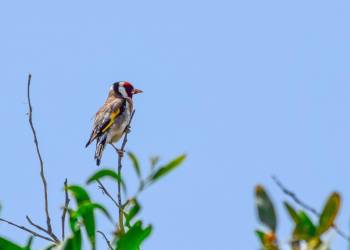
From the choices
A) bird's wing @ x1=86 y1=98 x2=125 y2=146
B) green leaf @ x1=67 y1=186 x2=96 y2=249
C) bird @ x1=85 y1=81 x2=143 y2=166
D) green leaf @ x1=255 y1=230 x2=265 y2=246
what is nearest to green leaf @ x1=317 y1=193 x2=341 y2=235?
green leaf @ x1=255 y1=230 x2=265 y2=246

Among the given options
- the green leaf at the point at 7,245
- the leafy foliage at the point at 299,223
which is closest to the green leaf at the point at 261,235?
the leafy foliage at the point at 299,223

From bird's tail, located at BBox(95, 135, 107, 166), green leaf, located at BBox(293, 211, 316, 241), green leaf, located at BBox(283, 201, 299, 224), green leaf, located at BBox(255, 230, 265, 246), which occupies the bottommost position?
bird's tail, located at BBox(95, 135, 107, 166)

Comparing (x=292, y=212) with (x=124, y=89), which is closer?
(x=292, y=212)

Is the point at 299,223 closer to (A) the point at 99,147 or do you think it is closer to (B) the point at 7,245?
(B) the point at 7,245

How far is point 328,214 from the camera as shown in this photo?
130 cm

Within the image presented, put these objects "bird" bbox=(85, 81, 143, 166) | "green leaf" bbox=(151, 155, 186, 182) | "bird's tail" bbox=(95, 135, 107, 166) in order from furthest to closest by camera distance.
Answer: "bird" bbox=(85, 81, 143, 166) → "bird's tail" bbox=(95, 135, 107, 166) → "green leaf" bbox=(151, 155, 186, 182)

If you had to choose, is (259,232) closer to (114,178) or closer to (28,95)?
(114,178)

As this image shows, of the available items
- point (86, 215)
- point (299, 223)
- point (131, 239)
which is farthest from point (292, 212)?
point (86, 215)

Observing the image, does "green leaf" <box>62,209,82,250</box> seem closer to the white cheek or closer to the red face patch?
the white cheek

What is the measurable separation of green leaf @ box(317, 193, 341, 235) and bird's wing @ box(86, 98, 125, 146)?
31.7 ft

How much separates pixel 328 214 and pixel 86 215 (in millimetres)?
718

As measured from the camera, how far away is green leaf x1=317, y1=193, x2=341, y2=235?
4.26 ft

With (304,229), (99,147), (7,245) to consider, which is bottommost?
(99,147)

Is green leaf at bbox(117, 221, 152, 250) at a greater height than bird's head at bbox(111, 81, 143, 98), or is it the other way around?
bird's head at bbox(111, 81, 143, 98)
